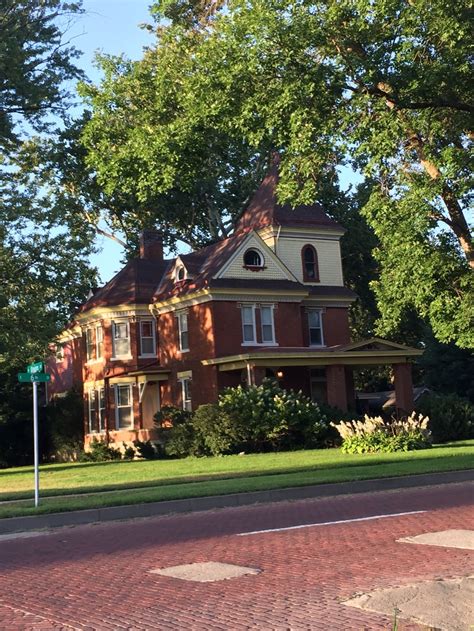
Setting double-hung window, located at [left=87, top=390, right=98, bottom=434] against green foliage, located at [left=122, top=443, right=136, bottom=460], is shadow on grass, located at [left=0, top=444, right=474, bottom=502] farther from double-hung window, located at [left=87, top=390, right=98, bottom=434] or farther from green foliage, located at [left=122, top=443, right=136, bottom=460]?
double-hung window, located at [left=87, top=390, right=98, bottom=434]

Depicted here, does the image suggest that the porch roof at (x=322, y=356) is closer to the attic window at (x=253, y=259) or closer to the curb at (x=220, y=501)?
the attic window at (x=253, y=259)

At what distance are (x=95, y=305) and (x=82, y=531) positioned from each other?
29.5m

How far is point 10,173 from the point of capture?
32.4 meters

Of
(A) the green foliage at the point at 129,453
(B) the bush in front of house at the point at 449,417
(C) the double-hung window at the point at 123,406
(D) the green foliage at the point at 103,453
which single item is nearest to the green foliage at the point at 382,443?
(B) the bush in front of house at the point at 449,417

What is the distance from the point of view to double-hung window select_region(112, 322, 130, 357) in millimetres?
40281

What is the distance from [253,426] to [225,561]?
21289 mm

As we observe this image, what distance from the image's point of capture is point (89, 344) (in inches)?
1677

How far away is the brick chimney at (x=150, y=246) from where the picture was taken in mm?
44375

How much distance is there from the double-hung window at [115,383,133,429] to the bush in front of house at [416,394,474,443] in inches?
584

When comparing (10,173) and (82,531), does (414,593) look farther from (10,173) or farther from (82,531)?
(10,173)

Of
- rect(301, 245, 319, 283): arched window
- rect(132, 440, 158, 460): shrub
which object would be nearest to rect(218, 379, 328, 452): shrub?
rect(132, 440, 158, 460): shrub

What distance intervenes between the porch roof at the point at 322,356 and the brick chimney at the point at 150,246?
35.7 feet

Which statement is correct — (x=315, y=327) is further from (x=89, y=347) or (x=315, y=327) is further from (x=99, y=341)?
(x=89, y=347)

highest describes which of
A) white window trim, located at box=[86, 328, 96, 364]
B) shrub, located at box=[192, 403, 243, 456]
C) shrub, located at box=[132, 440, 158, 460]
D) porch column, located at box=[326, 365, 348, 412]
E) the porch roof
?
white window trim, located at box=[86, 328, 96, 364]
